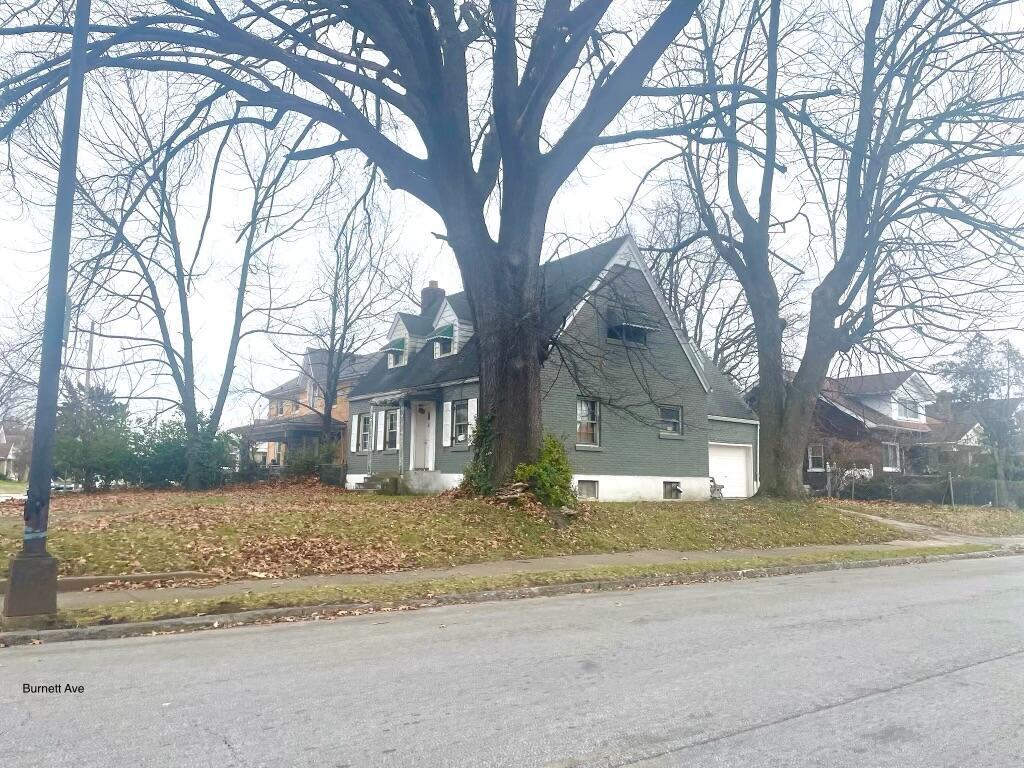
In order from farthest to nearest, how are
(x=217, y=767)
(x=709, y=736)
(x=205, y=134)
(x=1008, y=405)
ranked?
(x=1008, y=405)
(x=205, y=134)
(x=709, y=736)
(x=217, y=767)

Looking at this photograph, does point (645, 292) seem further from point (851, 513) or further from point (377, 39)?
point (377, 39)

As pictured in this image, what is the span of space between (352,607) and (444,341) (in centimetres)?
2122

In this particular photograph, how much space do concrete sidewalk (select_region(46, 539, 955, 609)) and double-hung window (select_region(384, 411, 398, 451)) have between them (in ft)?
56.7

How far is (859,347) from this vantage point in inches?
910

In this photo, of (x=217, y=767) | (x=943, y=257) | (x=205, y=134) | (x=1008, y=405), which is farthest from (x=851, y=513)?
(x=217, y=767)

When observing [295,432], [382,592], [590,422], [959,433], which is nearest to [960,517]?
[590,422]

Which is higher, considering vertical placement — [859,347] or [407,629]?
[859,347]

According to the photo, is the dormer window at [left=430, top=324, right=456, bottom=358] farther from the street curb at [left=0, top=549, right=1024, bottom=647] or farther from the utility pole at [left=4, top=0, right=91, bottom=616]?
the utility pole at [left=4, top=0, right=91, bottom=616]

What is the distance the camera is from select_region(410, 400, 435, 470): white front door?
29953mm

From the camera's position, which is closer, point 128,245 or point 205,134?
point 128,245

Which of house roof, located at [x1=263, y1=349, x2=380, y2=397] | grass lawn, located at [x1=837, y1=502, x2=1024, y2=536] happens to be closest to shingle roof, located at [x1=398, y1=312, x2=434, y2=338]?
house roof, located at [x1=263, y1=349, x2=380, y2=397]

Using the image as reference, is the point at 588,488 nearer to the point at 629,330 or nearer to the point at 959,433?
the point at 629,330

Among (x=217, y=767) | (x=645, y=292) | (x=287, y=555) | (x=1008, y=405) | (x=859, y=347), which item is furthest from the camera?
(x=1008, y=405)

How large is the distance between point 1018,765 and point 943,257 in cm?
1903
